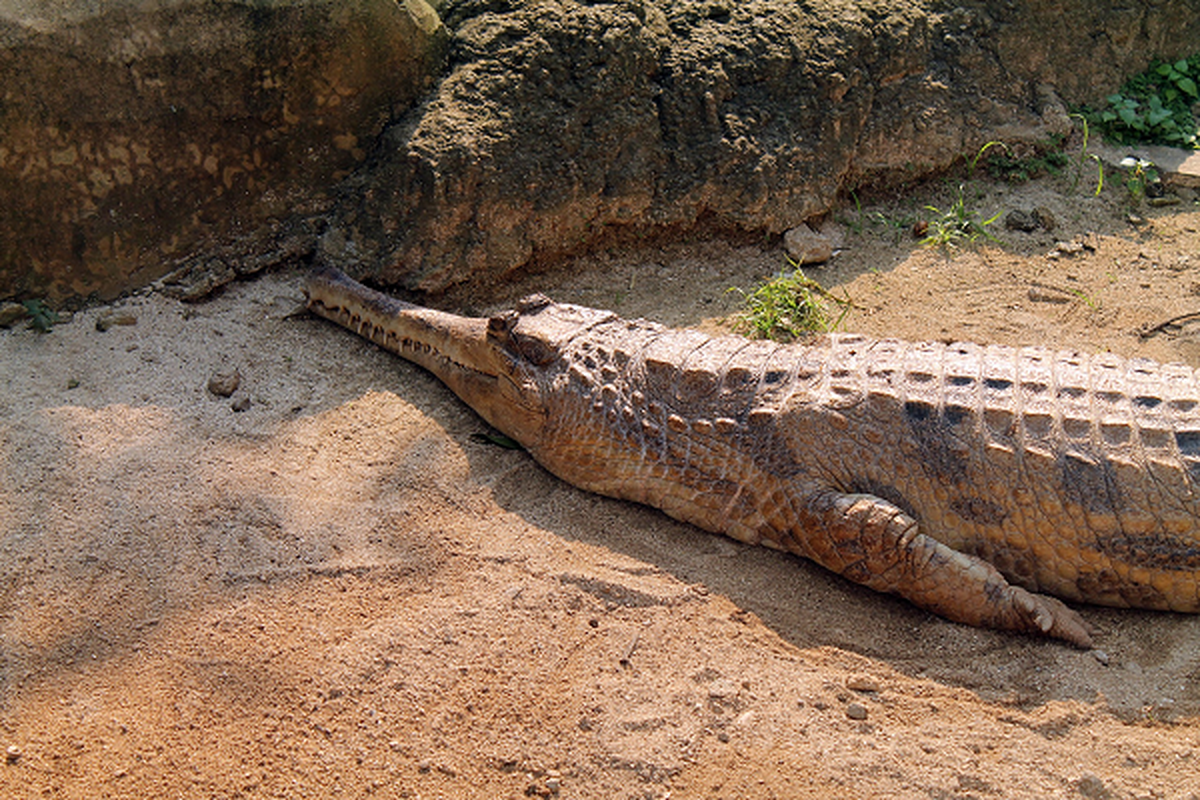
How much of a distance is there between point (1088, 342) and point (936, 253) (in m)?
0.99

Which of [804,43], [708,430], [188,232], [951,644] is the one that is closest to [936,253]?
[804,43]

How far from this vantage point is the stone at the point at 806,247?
4996 millimetres

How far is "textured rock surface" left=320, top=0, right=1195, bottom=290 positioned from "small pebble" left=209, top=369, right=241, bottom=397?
2.68 ft

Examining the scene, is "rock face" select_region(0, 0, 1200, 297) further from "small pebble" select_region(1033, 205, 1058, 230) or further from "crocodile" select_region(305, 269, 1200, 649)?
"crocodile" select_region(305, 269, 1200, 649)

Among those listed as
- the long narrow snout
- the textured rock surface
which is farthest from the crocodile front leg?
the textured rock surface

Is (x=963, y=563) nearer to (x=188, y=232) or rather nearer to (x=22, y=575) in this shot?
(x=22, y=575)

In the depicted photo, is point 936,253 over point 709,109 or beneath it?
beneath

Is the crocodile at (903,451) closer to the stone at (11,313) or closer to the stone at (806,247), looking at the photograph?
the stone at (806,247)

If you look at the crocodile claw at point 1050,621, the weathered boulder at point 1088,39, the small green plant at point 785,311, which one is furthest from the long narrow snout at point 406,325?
the weathered boulder at point 1088,39

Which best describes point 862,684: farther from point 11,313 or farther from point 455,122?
point 11,313

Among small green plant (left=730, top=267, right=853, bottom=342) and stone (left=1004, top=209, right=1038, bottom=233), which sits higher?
stone (left=1004, top=209, right=1038, bottom=233)

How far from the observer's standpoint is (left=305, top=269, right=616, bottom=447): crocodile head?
12.5 feet

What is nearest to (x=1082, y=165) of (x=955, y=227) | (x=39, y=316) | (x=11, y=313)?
(x=955, y=227)

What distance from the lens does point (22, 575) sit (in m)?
3.05
